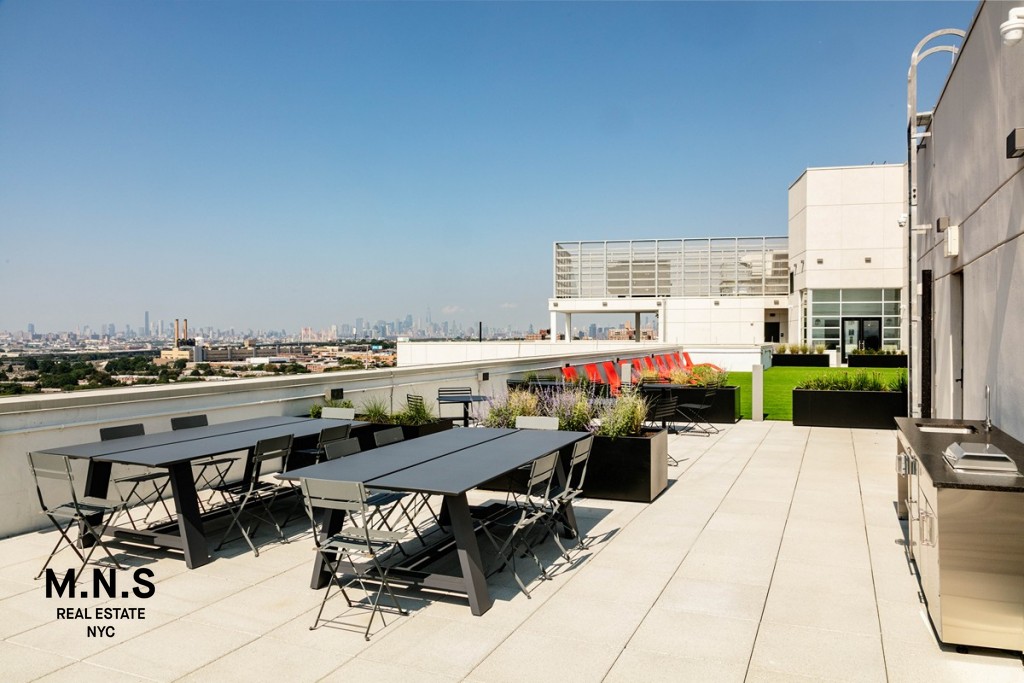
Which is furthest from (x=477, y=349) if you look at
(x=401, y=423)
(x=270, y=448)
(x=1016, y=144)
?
(x=1016, y=144)

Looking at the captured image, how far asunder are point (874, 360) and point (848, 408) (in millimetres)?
18512

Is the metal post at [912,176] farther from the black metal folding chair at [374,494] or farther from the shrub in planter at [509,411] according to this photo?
the black metal folding chair at [374,494]

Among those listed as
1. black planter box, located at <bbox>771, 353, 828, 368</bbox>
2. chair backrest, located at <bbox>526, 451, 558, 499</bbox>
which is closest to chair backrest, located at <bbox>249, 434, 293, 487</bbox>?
chair backrest, located at <bbox>526, 451, 558, 499</bbox>

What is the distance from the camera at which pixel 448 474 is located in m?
4.57

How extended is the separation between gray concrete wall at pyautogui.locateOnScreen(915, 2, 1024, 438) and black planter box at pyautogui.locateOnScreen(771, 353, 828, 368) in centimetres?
2531

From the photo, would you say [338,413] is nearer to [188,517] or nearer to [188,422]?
[188,422]

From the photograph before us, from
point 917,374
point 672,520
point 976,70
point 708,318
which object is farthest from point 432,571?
point 708,318

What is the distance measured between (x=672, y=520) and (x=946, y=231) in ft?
14.2

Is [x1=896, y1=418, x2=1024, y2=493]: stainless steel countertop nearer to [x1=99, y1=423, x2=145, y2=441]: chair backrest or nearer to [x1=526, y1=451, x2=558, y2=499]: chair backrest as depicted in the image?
[x1=526, y1=451, x2=558, y2=499]: chair backrest

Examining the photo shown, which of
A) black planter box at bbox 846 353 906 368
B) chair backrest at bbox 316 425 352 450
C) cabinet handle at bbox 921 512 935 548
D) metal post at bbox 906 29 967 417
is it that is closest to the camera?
cabinet handle at bbox 921 512 935 548

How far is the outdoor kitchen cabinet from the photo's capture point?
347 centimetres

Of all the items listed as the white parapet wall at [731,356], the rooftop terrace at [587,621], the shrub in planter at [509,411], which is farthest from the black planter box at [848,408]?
the white parapet wall at [731,356]

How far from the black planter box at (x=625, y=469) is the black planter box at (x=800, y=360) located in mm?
27713

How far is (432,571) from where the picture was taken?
5.07 m
